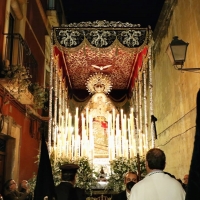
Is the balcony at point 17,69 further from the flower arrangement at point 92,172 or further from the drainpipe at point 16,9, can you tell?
the flower arrangement at point 92,172

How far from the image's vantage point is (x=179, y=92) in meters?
7.37

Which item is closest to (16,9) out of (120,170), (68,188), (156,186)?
(120,170)

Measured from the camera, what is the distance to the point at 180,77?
7.27 metres

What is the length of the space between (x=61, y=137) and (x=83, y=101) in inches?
153

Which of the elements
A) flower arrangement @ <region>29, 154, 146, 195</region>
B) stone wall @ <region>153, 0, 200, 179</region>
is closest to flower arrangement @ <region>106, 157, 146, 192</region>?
flower arrangement @ <region>29, 154, 146, 195</region>

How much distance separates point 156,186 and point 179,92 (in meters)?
5.56

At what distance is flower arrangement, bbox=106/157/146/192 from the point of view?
5.91m

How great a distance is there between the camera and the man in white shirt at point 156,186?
2.04 meters

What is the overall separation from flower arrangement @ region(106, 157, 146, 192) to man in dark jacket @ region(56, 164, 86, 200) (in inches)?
105

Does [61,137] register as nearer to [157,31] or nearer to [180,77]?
[180,77]

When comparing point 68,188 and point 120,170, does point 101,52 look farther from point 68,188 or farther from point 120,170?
point 68,188

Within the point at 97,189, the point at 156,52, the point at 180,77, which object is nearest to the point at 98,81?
the point at 156,52

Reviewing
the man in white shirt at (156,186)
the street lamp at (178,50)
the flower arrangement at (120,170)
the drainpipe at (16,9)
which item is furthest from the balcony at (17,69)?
the man in white shirt at (156,186)

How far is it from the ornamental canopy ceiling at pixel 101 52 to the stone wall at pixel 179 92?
2.79 ft
